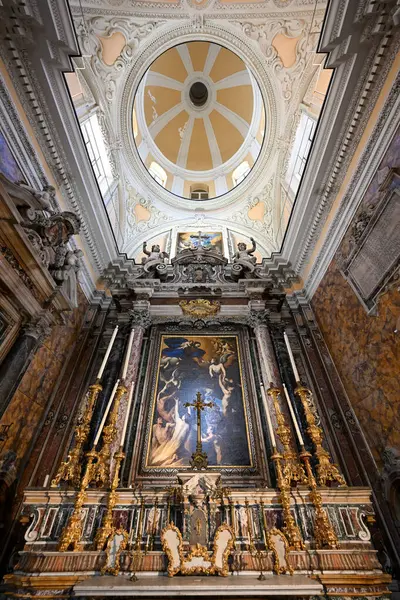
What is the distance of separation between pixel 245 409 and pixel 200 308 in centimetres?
305

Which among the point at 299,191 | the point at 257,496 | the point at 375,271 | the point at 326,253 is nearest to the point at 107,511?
the point at 257,496

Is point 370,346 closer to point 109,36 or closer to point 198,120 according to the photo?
point 109,36

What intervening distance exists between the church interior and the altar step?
0.02 metres

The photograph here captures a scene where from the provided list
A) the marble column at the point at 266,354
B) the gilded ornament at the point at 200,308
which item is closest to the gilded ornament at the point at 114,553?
the marble column at the point at 266,354

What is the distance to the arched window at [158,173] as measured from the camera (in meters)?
12.0

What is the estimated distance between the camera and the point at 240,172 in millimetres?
12352

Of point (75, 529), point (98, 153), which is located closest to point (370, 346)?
point (75, 529)

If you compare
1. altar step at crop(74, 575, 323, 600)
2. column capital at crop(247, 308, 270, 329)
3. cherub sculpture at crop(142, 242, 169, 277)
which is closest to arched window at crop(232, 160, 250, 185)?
cherub sculpture at crop(142, 242, 169, 277)

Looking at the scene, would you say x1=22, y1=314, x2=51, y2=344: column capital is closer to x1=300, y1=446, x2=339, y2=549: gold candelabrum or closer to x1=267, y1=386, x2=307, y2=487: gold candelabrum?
x1=267, y1=386, x2=307, y2=487: gold candelabrum

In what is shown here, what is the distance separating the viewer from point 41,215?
17.1ft

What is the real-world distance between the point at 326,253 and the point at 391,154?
2.60 meters

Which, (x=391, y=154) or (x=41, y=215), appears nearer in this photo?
(x=391, y=154)

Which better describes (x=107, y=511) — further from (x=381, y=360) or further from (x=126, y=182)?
(x=126, y=182)

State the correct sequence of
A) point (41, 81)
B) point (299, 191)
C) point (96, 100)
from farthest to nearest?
point (96, 100)
point (299, 191)
point (41, 81)
